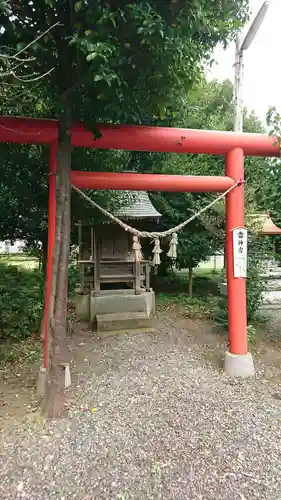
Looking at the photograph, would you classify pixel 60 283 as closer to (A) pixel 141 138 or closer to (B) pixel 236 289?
(A) pixel 141 138

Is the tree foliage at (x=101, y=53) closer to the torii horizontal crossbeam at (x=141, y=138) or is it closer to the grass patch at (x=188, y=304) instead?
the torii horizontal crossbeam at (x=141, y=138)

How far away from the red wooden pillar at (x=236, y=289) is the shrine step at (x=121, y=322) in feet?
7.70

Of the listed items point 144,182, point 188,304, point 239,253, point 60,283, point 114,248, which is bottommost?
point 188,304

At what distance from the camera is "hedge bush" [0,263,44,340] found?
523cm

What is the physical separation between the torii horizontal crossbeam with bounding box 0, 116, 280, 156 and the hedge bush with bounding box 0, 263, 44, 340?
2813 mm

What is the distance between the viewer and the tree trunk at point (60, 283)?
9.82 feet

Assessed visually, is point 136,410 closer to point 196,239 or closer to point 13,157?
point 13,157

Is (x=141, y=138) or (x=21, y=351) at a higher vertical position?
(x=141, y=138)

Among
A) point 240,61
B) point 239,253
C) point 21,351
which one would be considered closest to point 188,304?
point 239,253

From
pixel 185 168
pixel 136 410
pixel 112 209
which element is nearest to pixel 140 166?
pixel 112 209

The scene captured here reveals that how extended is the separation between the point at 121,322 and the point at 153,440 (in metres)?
3.53

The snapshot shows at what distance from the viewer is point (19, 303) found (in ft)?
17.5

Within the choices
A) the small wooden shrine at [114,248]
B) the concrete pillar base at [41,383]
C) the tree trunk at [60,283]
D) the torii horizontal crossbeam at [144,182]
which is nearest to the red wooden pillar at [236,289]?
the torii horizontal crossbeam at [144,182]

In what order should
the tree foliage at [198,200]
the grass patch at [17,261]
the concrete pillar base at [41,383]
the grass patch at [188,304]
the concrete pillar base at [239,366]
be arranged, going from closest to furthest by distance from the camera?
the concrete pillar base at [41,383]
the concrete pillar base at [239,366]
the grass patch at [17,261]
the grass patch at [188,304]
the tree foliage at [198,200]
